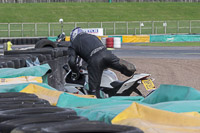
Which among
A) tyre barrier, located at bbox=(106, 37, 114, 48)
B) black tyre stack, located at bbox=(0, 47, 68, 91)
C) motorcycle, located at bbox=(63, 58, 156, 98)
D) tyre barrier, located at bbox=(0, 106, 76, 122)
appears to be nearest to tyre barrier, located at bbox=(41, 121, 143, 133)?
tyre barrier, located at bbox=(0, 106, 76, 122)

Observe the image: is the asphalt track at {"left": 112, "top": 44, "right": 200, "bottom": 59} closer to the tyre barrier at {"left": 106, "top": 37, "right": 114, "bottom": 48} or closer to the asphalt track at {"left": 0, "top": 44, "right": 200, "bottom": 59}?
the asphalt track at {"left": 0, "top": 44, "right": 200, "bottom": 59}

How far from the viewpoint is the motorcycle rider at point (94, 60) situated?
9000 mm

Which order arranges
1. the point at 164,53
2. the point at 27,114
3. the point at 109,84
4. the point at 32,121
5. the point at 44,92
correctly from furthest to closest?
the point at 164,53 < the point at 109,84 < the point at 44,92 < the point at 27,114 < the point at 32,121

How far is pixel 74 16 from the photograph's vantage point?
198ft

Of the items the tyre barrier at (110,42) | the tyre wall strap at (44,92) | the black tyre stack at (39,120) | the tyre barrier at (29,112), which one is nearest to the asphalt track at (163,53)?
the tyre barrier at (110,42)

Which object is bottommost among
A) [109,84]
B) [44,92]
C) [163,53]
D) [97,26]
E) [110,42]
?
[163,53]

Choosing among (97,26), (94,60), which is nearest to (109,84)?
(94,60)

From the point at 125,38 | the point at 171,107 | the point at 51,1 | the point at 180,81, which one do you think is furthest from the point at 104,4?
the point at 171,107

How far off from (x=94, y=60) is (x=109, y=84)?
0.62 metres

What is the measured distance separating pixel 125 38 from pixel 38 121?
34826mm

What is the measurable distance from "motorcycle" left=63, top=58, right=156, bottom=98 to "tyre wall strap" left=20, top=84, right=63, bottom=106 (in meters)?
2.93

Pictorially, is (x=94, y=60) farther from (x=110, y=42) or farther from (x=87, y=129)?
(x=110, y=42)

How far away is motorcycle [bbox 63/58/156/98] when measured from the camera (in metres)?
8.78

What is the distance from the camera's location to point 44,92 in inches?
236
